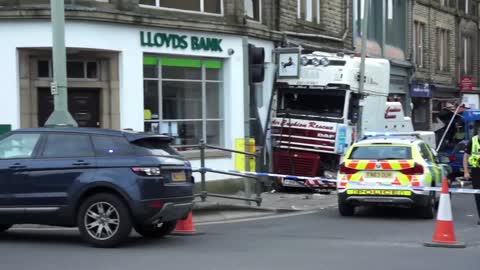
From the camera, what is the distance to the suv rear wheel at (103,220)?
960 centimetres

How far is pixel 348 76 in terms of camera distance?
61.5ft

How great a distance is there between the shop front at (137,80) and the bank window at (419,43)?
1570cm

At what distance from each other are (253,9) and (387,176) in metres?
8.57

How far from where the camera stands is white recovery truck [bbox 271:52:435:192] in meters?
18.4

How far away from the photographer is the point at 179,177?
1025cm

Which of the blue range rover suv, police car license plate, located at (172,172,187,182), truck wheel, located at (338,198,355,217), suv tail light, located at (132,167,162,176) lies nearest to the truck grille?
truck wheel, located at (338,198,355,217)

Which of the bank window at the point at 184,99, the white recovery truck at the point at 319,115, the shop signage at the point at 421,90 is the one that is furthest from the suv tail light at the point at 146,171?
the shop signage at the point at 421,90

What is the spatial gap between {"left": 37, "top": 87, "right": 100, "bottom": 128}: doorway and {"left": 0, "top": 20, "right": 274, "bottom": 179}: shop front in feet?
0.07

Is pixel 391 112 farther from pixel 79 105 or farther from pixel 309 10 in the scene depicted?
pixel 79 105

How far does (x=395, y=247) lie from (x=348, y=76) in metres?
9.29

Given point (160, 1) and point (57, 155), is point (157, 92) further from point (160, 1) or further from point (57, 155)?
point (57, 155)

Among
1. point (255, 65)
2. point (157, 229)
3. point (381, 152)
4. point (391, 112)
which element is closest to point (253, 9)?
point (391, 112)

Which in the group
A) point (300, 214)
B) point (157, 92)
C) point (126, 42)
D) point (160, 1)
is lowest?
point (300, 214)

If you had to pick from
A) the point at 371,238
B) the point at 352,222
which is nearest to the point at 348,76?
the point at 352,222
